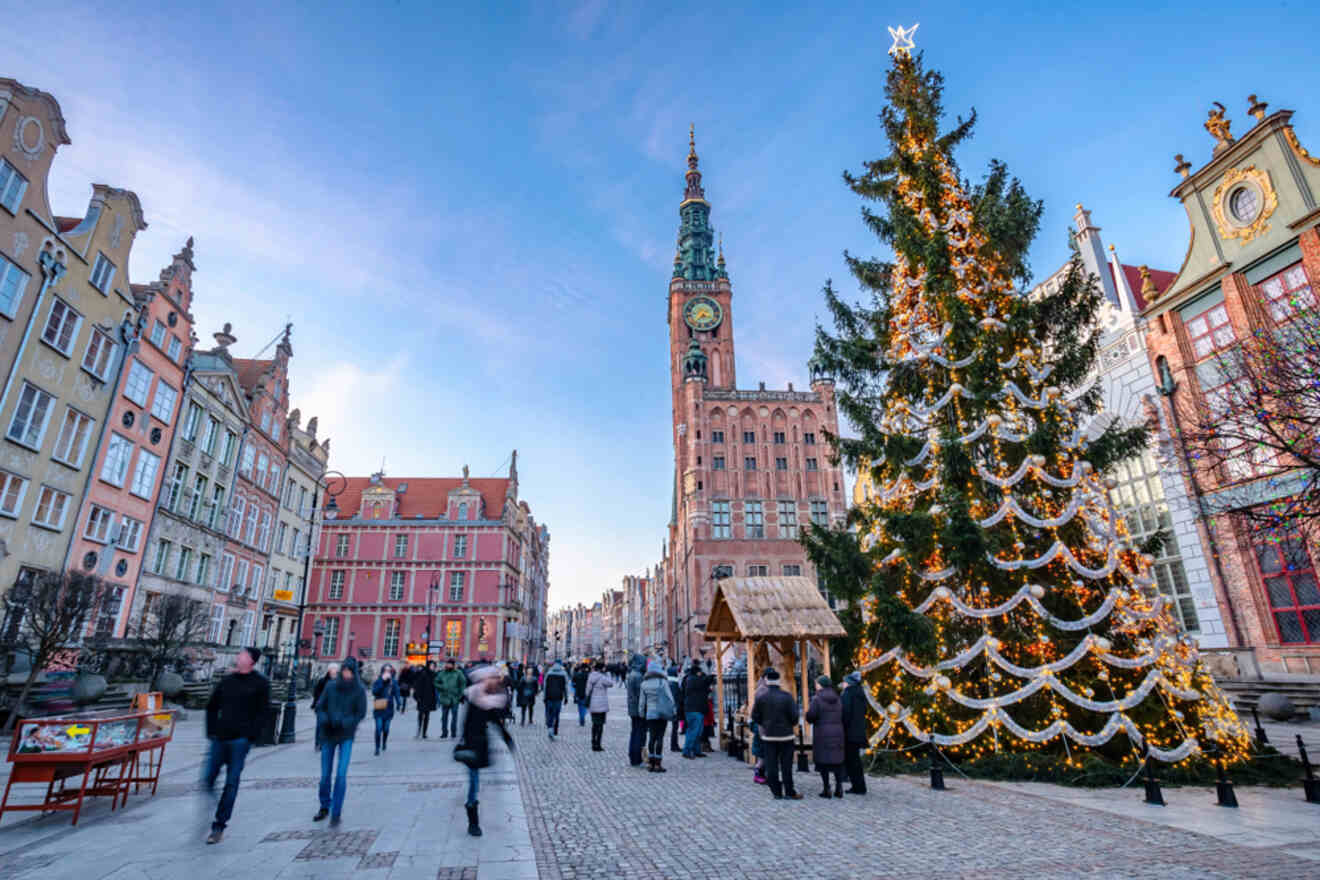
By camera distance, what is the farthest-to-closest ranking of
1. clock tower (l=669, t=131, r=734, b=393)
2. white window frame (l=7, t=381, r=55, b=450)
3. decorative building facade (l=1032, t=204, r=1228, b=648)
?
clock tower (l=669, t=131, r=734, b=393) → decorative building facade (l=1032, t=204, r=1228, b=648) → white window frame (l=7, t=381, r=55, b=450)

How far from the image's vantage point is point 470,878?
200 inches

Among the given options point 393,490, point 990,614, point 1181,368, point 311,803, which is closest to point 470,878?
point 311,803

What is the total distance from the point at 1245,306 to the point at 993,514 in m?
15.2

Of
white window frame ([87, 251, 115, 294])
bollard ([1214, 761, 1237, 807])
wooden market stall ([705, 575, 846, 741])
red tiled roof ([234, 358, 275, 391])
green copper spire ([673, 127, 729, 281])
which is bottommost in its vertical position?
bollard ([1214, 761, 1237, 807])

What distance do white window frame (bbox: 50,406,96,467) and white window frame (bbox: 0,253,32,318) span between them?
3.64 meters

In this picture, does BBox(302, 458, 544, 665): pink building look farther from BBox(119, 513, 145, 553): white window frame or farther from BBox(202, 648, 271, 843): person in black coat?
BBox(202, 648, 271, 843): person in black coat

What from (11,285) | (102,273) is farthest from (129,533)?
(11,285)

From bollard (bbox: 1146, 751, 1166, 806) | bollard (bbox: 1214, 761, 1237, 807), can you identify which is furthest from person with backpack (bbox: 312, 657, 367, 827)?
bollard (bbox: 1214, 761, 1237, 807)

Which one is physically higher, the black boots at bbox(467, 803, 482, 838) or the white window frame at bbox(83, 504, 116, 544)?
the white window frame at bbox(83, 504, 116, 544)

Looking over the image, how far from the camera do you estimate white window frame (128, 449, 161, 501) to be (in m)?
23.8

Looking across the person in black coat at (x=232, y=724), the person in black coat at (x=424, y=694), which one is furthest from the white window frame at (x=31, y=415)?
the person in black coat at (x=232, y=724)

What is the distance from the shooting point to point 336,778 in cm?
680

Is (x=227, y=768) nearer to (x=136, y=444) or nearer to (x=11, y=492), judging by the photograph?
(x=11, y=492)

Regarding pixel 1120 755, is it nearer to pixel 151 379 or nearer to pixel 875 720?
pixel 875 720
